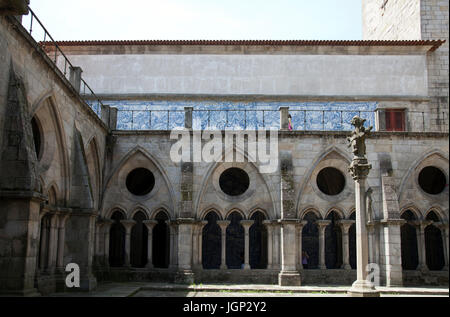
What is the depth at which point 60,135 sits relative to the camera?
12062mm

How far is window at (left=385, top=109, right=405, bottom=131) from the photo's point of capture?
1898cm

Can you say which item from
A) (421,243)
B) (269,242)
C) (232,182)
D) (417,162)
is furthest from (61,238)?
(417,162)

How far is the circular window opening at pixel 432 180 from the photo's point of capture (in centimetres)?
1747

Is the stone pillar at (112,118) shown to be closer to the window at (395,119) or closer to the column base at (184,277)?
the column base at (184,277)

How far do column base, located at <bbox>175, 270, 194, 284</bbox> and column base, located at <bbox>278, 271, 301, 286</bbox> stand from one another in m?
2.70

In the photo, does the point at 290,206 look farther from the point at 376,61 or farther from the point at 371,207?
the point at 376,61

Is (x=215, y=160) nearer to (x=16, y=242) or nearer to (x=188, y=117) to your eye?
(x=188, y=117)

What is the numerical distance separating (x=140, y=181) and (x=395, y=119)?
397 inches

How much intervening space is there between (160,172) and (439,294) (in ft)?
29.4

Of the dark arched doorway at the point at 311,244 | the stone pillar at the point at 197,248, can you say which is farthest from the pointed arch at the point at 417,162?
the stone pillar at the point at 197,248

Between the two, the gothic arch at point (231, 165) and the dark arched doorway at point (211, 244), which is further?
the dark arched doorway at point (211, 244)

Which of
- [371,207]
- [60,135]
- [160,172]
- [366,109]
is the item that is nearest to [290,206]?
[371,207]

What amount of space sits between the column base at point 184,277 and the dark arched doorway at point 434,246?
8.93 m

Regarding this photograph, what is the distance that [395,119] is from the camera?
19109 mm
